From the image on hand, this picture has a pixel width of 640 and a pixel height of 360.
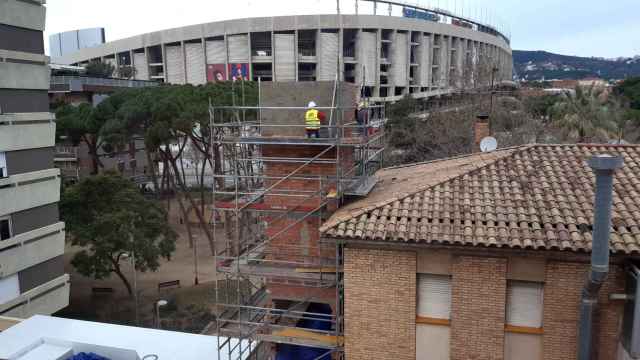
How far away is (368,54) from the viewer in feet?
236

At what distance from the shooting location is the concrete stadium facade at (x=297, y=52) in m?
67.8

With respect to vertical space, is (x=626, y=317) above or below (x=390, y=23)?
below

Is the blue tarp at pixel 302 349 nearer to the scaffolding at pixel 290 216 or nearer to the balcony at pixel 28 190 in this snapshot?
the scaffolding at pixel 290 216

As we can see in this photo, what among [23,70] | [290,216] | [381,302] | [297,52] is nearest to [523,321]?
[381,302]

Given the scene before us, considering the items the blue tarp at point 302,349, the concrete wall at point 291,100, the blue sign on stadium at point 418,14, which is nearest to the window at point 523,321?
the blue tarp at point 302,349

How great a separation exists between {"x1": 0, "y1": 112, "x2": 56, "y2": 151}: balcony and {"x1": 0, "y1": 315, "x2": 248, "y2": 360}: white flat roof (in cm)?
646

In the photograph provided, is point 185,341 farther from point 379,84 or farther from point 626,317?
point 379,84

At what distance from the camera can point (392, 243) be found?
998cm

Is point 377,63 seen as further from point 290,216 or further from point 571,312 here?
point 571,312

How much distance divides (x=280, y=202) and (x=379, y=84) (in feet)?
209

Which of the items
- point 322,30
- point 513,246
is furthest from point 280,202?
point 322,30

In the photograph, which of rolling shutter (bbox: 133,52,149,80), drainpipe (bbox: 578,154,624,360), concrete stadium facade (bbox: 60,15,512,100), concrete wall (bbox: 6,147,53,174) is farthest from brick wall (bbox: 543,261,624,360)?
rolling shutter (bbox: 133,52,149,80)

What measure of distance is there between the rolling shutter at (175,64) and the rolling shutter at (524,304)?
70310 mm

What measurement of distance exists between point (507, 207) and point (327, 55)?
200ft
